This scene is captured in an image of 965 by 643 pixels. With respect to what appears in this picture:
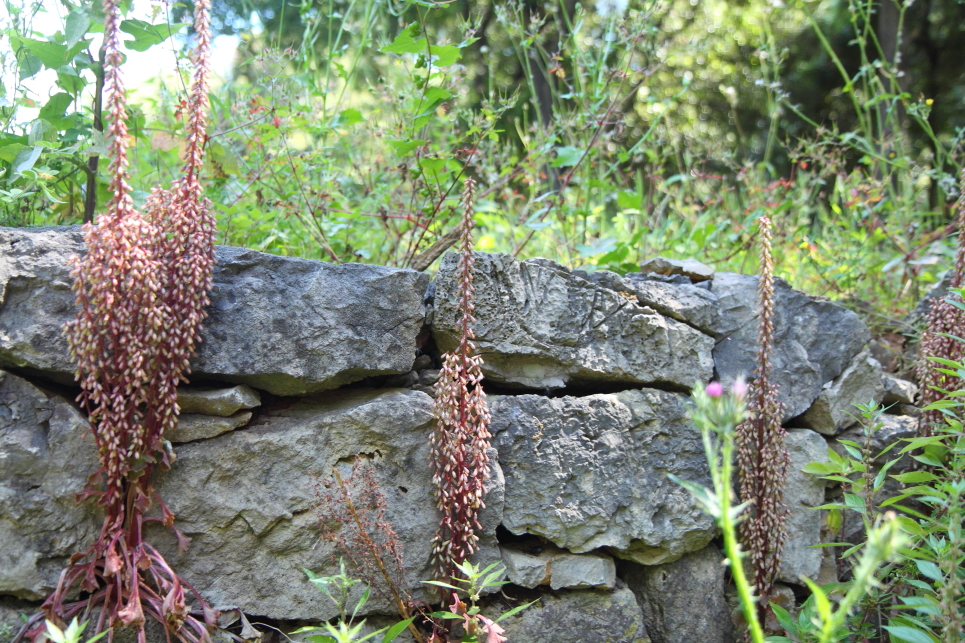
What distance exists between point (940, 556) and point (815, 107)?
11.0 meters

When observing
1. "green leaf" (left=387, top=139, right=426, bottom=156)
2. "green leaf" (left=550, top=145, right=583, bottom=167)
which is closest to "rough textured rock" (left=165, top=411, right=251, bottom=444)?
"green leaf" (left=387, top=139, right=426, bottom=156)

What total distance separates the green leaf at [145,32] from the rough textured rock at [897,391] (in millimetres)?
3258

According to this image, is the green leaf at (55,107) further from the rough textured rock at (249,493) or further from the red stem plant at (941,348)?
the red stem plant at (941,348)

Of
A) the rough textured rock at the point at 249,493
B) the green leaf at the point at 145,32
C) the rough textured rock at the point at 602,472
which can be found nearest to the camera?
the rough textured rock at the point at 249,493

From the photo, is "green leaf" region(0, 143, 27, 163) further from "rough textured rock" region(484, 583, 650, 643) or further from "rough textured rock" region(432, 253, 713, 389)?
"rough textured rock" region(484, 583, 650, 643)

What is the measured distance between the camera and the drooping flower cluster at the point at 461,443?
2.08m

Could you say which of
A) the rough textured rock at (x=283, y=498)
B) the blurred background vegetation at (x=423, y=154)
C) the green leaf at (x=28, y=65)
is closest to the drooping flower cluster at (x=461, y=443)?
the rough textured rock at (x=283, y=498)

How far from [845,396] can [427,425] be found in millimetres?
1819

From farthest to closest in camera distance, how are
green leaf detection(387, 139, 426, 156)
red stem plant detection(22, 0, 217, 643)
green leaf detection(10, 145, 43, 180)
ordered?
green leaf detection(387, 139, 426, 156), green leaf detection(10, 145, 43, 180), red stem plant detection(22, 0, 217, 643)

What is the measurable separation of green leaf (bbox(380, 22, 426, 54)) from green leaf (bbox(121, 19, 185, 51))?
0.75 meters

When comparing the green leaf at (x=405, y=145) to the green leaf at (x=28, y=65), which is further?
the green leaf at (x=405, y=145)

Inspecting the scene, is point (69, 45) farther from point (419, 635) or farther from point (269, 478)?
point (419, 635)

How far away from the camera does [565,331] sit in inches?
95.7

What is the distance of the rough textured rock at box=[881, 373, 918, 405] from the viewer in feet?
9.67
